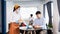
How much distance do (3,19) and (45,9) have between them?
450cm

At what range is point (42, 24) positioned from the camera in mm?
3889

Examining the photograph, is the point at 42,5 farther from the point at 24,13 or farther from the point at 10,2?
the point at 10,2

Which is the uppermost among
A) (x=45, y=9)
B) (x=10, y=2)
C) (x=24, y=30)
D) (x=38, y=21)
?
(x=10, y=2)

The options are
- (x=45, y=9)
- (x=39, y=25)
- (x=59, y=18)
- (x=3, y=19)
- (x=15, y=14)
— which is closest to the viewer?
(x=3, y=19)

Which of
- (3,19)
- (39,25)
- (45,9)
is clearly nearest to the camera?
(3,19)

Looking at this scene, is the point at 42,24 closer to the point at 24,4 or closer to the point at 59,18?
the point at 59,18

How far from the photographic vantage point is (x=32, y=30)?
3.83 meters

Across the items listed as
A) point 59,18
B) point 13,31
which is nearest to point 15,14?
point 13,31

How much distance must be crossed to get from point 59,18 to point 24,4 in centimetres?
308

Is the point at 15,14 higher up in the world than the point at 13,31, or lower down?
higher up

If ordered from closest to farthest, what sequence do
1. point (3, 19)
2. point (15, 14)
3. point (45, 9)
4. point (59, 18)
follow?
point (3, 19) < point (15, 14) < point (59, 18) < point (45, 9)

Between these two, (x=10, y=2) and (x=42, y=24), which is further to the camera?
(x=10, y=2)

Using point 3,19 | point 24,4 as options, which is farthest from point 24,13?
point 3,19

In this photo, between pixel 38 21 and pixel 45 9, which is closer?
pixel 38 21
